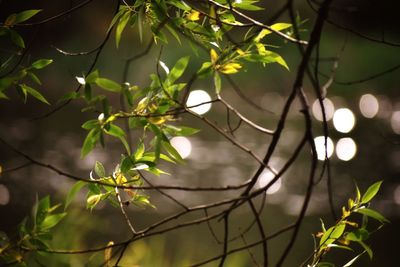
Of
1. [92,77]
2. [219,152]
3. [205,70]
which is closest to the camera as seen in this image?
[92,77]

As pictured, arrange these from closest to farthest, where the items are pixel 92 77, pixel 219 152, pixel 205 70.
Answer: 1. pixel 92 77
2. pixel 205 70
3. pixel 219 152

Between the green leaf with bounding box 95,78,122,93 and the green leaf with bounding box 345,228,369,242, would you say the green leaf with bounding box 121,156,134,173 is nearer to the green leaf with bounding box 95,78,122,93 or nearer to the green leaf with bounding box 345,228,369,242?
the green leaf with bounding box 95,78,122,93

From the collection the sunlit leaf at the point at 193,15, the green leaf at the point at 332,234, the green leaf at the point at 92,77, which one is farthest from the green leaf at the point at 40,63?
the green leaf at the point at 332,234

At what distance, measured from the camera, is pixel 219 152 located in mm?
6461

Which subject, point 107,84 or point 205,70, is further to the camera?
point 205,70

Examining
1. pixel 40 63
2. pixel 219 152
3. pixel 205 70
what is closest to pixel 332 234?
pixel 205 70

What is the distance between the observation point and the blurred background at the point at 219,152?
402 cm

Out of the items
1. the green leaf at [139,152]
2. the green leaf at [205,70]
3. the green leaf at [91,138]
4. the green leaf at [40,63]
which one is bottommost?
the green leaf at [139,152]

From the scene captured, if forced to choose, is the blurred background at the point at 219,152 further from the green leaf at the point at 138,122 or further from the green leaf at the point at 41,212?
the green leaf at the point at 41,212

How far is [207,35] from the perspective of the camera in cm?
103

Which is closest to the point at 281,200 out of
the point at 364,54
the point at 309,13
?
the point at 364,54

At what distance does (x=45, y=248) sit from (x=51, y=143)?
224 inches

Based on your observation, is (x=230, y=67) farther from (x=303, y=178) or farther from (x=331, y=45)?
(x=331, y=45)

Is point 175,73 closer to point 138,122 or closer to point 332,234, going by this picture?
point 138,122
